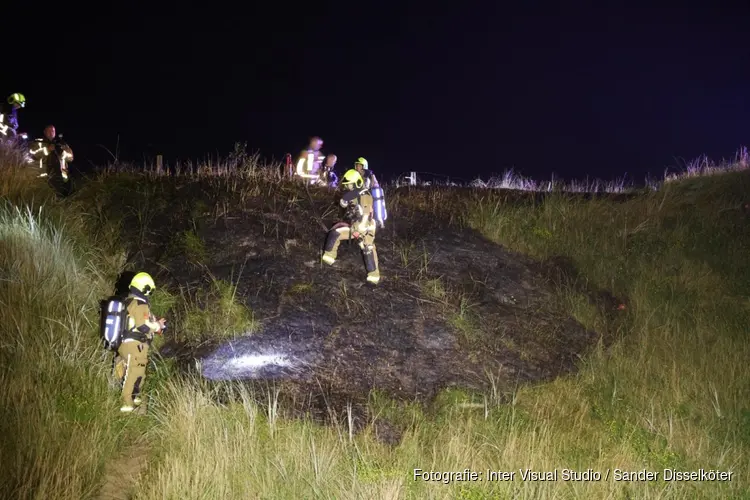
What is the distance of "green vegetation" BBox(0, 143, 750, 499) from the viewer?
401 cm

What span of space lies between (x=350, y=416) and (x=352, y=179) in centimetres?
302

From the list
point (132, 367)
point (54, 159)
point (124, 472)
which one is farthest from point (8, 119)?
point (124, 472)

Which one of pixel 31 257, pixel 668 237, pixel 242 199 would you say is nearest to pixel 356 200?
pixel 242 199

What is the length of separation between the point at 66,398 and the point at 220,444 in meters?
1.34

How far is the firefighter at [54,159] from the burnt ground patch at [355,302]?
1540 millimetres

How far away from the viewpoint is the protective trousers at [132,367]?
4.79m

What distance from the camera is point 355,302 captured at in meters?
6.54

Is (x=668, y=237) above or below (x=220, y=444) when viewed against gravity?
above

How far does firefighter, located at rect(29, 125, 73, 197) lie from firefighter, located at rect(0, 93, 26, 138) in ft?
8.96

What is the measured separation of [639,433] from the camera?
5.12m

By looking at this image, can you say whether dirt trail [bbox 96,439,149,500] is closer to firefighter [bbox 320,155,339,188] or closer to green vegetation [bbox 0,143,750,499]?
green vegetation [bbox 0,143,750,499]

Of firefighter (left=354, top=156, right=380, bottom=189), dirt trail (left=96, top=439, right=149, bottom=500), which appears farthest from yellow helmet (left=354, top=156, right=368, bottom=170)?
dirt trail (left=96, top=439, right=149, bottom=500)

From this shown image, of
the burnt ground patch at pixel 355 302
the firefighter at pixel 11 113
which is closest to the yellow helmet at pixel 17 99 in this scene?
the firefighter at pixel 11 113

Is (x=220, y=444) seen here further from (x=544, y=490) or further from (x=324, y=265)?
(x=324, y=265)
